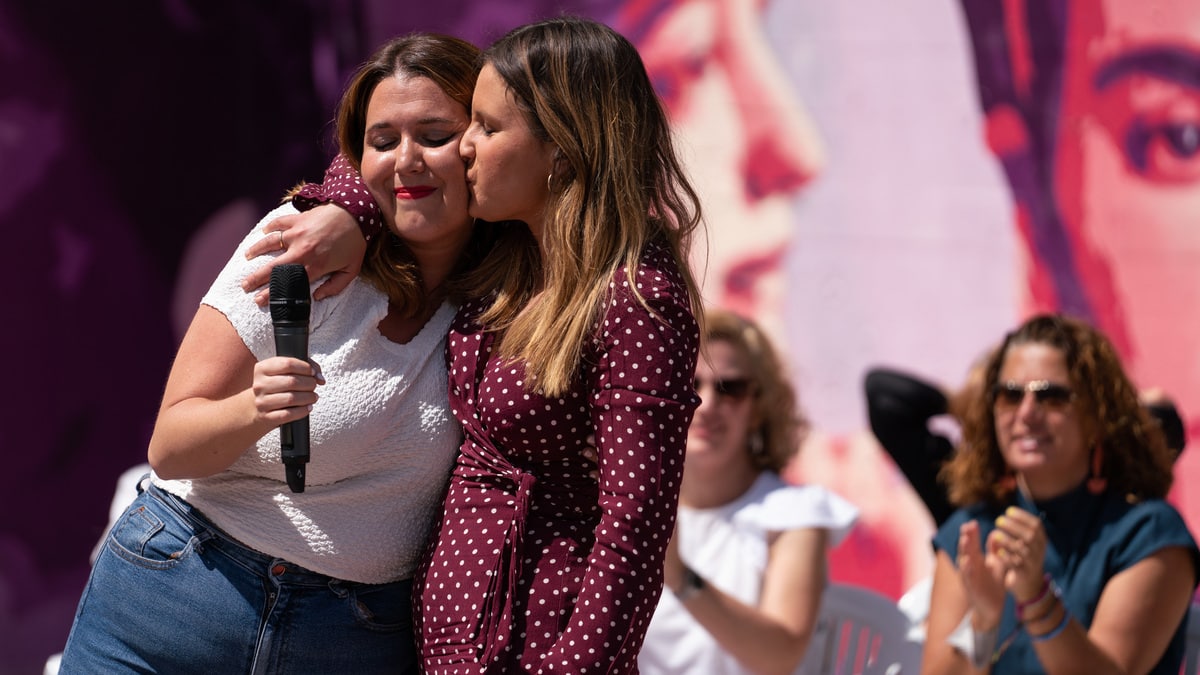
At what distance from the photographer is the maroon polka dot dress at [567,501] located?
1.87 meters

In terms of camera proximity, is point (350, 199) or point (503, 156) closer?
point (503, 156)

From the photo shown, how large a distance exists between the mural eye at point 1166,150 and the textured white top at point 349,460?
3218 mm

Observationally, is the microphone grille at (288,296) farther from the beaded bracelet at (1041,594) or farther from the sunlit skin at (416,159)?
the beaded bracelet at (1041,594)

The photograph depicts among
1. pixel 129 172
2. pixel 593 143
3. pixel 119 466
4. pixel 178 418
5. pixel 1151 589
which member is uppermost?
Answer: pixel 129 172

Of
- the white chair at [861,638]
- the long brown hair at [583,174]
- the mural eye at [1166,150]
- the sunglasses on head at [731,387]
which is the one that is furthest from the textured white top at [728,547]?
the mural eye at [1166,150]

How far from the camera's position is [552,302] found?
1.99 meters

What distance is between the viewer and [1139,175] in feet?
15.1

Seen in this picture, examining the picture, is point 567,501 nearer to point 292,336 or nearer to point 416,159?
point 292,336

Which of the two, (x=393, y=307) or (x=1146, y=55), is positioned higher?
(x=1146, y=55)

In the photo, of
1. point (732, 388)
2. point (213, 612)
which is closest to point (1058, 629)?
point (732, 388)

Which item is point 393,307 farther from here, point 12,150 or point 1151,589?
point 12,150

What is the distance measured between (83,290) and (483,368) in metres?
3.04

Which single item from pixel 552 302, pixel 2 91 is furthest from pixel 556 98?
pixel 2 91

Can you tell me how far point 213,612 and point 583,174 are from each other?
0.81 meters
